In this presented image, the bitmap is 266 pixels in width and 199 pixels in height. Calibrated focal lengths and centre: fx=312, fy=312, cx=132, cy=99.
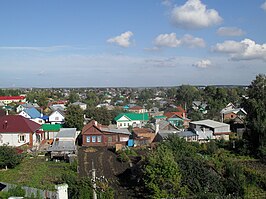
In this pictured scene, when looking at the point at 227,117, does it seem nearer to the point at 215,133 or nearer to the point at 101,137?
the point at 215,133

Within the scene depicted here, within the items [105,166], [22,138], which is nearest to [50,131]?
[22,138]

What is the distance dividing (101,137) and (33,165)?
9.27 metres

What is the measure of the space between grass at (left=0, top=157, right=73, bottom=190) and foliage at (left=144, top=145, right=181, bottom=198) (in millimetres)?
4900

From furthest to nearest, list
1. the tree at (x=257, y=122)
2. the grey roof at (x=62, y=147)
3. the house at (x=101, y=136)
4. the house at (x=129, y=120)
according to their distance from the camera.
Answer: the house at (x=129, y=120) < the house at (x=101, y=136) < the tree at (x=257, y=122) < the grey roof at (x=62, y=147)

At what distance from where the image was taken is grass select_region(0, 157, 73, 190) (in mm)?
16784

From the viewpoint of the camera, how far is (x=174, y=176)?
1443cm

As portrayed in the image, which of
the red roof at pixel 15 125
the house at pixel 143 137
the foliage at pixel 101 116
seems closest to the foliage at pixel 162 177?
the house at pixel 143 137

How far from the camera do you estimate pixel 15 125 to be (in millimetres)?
28094

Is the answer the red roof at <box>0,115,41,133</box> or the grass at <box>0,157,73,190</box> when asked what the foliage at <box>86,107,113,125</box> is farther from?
the grass at <box>0,157,73,190</box>

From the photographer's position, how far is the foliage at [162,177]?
46.5ft

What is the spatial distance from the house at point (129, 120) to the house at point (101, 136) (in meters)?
13.0

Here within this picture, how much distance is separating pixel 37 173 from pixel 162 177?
28.4 feet

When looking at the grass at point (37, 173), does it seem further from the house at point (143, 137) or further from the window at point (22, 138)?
the house at point (143, 137)

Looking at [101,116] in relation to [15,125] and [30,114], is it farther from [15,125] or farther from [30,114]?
[15,125]
